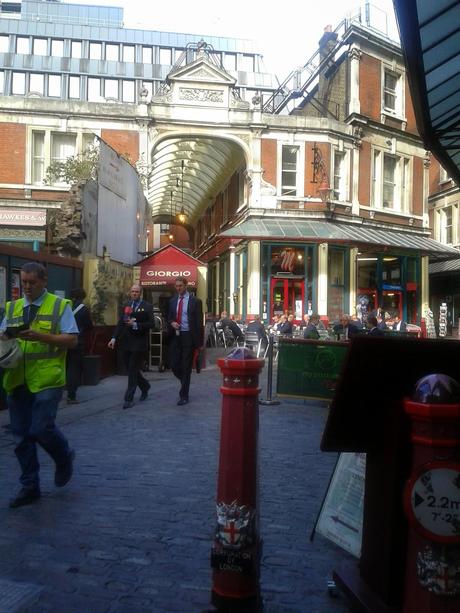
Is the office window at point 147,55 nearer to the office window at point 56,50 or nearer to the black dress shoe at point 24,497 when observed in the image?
the office window at point 56,50

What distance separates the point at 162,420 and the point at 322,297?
16380 mm

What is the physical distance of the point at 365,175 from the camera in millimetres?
25250

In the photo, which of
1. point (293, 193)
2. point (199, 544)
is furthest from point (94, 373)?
point (293, 193)

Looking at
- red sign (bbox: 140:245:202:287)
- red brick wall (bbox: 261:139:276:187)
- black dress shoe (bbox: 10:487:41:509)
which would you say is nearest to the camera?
black dress shoe (bbox: 10:487:41:509)

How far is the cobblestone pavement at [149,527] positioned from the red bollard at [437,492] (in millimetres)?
1011

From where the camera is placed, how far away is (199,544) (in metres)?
3.61

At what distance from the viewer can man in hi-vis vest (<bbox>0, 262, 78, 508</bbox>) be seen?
421cm

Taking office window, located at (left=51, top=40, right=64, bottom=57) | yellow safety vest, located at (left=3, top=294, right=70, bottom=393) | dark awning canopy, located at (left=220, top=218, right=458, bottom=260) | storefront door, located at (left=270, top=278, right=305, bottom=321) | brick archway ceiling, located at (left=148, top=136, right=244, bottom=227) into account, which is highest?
office window, located at (left=51, top=40, right=64, bottom=57)

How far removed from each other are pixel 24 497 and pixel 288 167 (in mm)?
21615

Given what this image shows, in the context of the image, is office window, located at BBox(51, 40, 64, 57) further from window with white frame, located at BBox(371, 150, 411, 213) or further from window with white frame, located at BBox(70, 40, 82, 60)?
window with white frame, located at BBox(371, 150, 411, 213)

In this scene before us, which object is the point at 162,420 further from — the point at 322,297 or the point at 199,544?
the point at 322,297

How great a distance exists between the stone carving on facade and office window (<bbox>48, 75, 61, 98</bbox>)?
124ft

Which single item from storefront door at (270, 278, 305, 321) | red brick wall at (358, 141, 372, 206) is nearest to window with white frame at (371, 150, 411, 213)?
red brick wall at (358, 141, 372, 206)

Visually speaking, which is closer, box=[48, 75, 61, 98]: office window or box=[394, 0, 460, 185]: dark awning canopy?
box=[394, 0, 460, 185]: dark awning canopy
